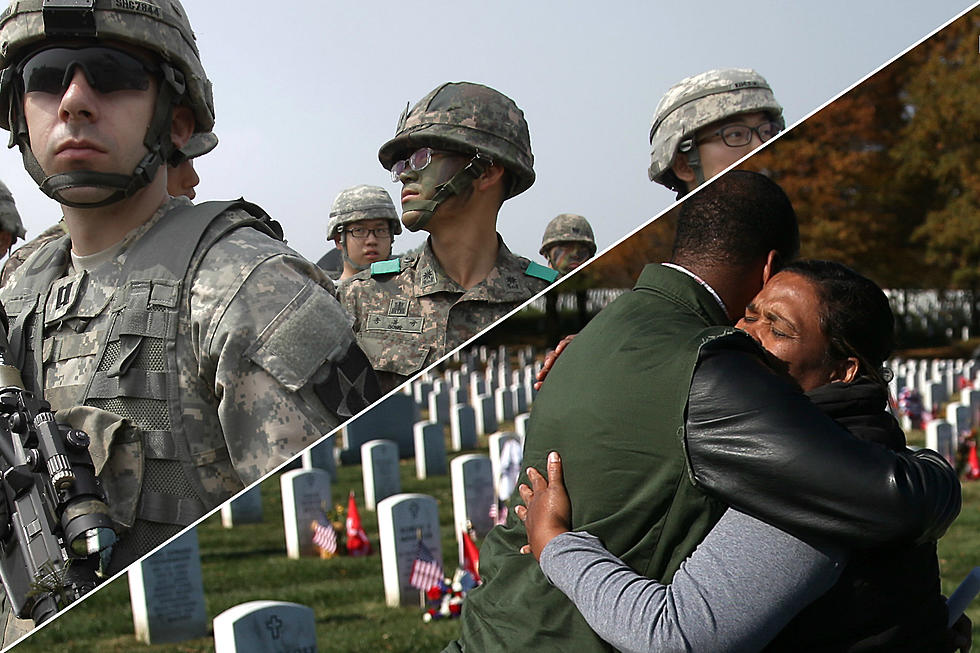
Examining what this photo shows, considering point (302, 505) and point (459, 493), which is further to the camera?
point (302, 505)

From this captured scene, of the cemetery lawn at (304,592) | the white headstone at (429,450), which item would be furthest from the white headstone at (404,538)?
the white headstone at (429,450)

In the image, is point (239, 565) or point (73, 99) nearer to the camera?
point (73, 99)

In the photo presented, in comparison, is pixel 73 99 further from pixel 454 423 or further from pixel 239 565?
pixel 454 423

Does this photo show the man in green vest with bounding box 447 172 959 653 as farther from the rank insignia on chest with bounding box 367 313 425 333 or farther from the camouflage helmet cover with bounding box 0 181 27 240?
the camouflage helmet cover with bounding box 0 181 27 240

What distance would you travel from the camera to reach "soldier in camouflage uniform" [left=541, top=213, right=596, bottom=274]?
145 inches

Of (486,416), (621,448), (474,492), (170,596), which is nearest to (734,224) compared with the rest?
(621,448)

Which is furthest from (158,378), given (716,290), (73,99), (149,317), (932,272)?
(932,272)

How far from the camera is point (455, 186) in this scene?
390cm

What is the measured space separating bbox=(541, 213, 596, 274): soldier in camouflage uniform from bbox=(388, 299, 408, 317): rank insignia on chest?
56 cm

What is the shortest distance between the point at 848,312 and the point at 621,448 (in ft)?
1.65

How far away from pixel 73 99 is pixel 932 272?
11.0m

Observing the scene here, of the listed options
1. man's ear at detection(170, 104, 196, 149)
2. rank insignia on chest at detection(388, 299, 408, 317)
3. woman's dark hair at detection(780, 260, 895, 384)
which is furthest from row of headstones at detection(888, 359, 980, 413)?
woman's dark hair at detection(780, 260, 895, 384)

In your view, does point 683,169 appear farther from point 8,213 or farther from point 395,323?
point 8,213

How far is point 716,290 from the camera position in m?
1.94
